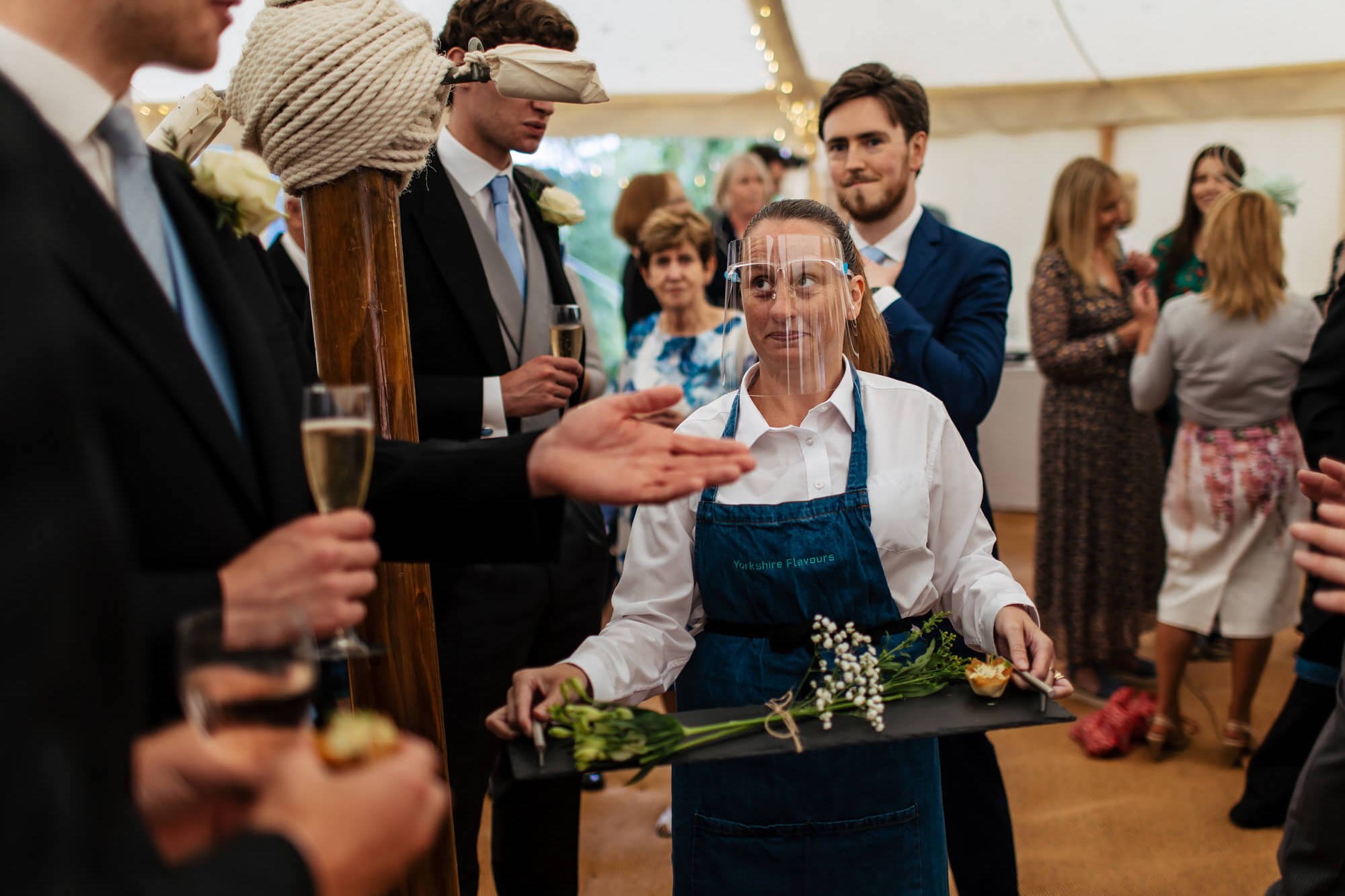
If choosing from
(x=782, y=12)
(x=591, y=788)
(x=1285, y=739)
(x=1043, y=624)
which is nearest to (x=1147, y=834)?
(x=1285, y=739)

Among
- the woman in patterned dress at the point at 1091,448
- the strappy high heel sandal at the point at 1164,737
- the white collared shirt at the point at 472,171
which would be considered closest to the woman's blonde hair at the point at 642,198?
the woman in patterned dress at the point at 1091,448

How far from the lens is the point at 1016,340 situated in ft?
29.0

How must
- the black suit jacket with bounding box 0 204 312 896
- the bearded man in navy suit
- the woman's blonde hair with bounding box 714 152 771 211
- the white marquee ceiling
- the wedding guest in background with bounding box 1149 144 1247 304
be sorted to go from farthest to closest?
the white marquee ceiling < the woman's blonde hair with bounding box 714 152 771 211 < the wedding guest in background with bounding box 1149 144 1247 304 < the bearded man in navy suit < the black suit jacket with bounding box 0 204 312 896

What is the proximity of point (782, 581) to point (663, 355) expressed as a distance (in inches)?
93.5

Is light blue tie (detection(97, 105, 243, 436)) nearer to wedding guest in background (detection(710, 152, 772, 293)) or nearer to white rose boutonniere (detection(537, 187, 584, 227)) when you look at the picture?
white rose boutonniere (detection(537, 187, 584, 227))

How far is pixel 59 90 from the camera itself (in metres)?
0.97

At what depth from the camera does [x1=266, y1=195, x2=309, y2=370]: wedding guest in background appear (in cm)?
292

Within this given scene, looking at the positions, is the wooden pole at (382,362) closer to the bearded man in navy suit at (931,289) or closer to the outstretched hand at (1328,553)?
the bearded man in navy suit at (931,289)

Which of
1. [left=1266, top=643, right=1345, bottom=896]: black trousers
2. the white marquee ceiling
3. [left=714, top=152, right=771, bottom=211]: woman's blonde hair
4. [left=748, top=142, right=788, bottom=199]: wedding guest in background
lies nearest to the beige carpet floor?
[left=1266, top=643, right=1345, bottom=896]: black trousers

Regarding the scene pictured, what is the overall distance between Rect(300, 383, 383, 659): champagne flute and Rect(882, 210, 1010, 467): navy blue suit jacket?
1.52 metres

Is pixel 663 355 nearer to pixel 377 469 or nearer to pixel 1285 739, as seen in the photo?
pixel 1285 739

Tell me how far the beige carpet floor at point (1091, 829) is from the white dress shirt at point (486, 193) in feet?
5.12

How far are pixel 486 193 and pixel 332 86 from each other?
1.03 m

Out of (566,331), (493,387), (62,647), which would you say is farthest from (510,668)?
(62,647)
